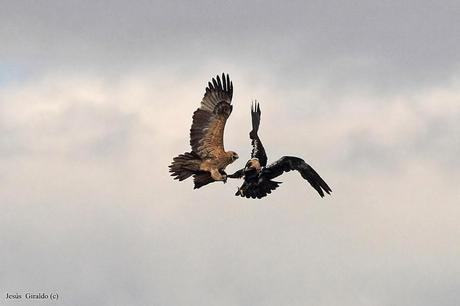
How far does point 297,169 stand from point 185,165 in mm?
4051

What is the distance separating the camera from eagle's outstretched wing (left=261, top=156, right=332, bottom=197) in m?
41.0

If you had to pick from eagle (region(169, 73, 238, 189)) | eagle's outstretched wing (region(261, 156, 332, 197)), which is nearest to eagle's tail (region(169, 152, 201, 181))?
eagle (region(169, 73, 238, 189))

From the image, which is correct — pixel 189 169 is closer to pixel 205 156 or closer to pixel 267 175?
pixel 205 156

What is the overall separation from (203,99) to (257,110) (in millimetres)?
2607

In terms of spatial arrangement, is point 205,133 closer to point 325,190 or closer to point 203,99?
point 203,99

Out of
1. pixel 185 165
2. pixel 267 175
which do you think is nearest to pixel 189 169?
pixel 185 165

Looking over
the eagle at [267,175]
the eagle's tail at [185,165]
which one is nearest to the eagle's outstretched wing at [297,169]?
the eagle at [267,175]

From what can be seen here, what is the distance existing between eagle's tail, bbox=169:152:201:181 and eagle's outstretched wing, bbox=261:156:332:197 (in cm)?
249

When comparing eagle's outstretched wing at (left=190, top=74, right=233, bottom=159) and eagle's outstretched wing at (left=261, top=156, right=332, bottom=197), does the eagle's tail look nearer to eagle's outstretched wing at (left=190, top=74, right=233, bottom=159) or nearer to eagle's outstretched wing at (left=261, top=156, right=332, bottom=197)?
eagle's outstretched wing at (left=190, top=74, right=233, bottom=159)

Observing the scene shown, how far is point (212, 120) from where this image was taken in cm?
4216

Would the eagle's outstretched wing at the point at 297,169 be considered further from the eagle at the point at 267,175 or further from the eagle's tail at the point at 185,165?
the eagle's tail at the point at 185,165

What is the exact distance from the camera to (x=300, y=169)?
Result: 135ft

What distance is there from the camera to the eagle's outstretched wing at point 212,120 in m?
41.2

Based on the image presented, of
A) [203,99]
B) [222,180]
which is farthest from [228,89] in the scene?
[222,180]
